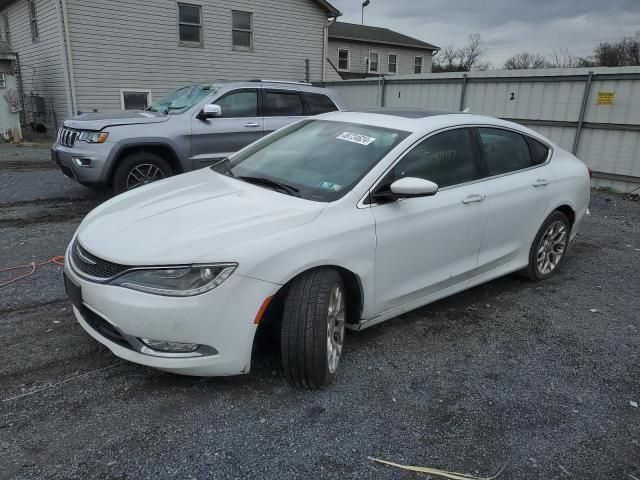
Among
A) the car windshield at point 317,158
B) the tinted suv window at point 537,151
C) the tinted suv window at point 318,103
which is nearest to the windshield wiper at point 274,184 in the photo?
the car windshield at point 317,158

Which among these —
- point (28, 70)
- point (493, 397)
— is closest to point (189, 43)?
point (28, 70)

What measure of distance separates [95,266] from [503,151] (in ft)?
10.9

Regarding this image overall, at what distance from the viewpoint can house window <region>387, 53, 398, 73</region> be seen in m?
31.6

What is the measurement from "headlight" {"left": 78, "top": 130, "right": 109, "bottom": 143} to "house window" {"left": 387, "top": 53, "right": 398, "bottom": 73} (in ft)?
91.7

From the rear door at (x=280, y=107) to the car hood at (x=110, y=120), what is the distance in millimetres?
1603

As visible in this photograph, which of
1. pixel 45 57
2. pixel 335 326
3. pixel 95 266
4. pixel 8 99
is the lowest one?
pixel 335 326

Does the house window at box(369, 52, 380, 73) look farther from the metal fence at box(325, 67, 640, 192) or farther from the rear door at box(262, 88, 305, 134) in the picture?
the rear door at box(262, 88, 305, 134)

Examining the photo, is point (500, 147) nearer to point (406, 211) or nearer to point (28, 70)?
point (406, 211)

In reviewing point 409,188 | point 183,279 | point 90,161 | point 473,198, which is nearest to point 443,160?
point 473,198

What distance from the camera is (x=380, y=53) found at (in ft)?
102

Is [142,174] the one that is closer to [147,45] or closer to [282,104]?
[282,104]

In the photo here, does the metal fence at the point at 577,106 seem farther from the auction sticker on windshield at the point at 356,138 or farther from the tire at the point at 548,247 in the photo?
the auction sticker on windshield at the point at 356,138

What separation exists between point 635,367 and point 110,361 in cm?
349

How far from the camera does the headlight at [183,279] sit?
98.8 inches
